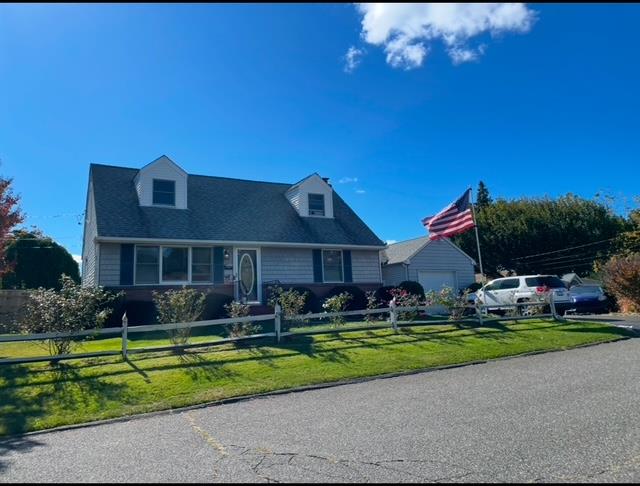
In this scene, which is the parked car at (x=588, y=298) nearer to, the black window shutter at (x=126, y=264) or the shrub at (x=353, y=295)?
the shrub at (x=353, y=295)

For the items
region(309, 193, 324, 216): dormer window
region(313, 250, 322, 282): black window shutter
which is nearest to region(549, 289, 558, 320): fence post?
region(313, 250, 322, 282): black window shutter

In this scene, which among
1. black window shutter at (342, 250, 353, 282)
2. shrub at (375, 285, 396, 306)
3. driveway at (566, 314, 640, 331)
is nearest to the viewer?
driveway at (566, 314, 640, 331)

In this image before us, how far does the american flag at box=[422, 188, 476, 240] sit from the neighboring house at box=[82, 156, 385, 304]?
9.14 ft

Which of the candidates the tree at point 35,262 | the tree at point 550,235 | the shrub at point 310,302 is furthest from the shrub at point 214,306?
the tree at point 550,235

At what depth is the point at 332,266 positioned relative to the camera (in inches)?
781

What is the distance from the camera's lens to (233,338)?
1045 cm

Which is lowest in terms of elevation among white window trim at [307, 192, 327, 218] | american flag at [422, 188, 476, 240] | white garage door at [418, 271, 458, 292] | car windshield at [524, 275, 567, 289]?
car windshield at [524, 275, 567, 289]

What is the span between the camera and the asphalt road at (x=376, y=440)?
13.3 ft

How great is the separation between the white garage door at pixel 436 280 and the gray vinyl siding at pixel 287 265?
8.55 meters

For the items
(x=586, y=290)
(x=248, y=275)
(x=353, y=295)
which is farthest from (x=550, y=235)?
(x=248, y=275)

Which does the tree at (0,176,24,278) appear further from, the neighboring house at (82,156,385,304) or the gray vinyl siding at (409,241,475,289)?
the gray vinyl siding at (409,241,475,289)

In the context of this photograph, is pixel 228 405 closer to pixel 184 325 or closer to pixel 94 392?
pixel 94 392

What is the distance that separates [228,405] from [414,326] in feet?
25.5

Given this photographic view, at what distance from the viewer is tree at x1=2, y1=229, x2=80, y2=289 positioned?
24891 millimetres
